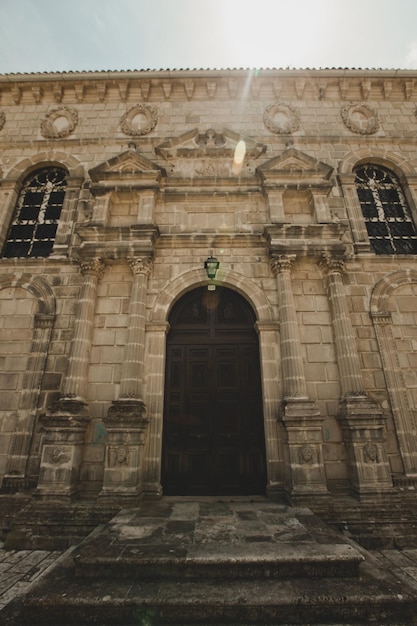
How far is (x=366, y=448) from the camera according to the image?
5.82 meters

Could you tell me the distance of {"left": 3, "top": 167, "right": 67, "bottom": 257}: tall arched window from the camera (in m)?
8.27

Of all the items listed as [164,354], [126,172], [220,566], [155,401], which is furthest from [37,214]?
[220,566]

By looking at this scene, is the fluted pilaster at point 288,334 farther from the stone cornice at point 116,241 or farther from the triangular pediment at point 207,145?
the triangular pediment at point 207,145

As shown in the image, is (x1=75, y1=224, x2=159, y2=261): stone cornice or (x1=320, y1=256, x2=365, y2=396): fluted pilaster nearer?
(x1=320, y1=256, x2=365, y2=396): fluted pilaster

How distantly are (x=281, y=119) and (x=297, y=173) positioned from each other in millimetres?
2472

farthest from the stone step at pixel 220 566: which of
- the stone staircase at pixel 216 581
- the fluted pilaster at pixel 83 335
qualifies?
→ the fluted pilaster at pixel 83 335

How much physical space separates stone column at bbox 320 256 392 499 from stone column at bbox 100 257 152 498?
3789mm

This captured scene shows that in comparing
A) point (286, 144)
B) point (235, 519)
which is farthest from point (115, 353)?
point (286, 144)

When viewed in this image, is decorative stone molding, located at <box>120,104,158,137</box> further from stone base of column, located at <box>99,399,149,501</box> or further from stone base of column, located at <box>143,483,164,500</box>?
stone base of column, located at <box>143,483,164,500</box>

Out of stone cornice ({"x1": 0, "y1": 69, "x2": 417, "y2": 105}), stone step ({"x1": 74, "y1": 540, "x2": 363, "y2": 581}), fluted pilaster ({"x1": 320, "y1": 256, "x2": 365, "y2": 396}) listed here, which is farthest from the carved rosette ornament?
stone step ({"x1": 74, "y1": 540, "x2": 363, "y2": 581})

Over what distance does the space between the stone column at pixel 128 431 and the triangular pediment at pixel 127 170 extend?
13.0 ft

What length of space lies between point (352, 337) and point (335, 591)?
445 cm

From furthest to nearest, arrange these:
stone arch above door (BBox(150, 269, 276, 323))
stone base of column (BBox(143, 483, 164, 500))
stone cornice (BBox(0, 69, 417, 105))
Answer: stone cornice (BBox(0, 69, 417, 105)) < stone arch above door (BBox(150, 269, 276, 323)) < stone base of column (BBox(143, 483, 164, 500))

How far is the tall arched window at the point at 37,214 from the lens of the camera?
827 cm
